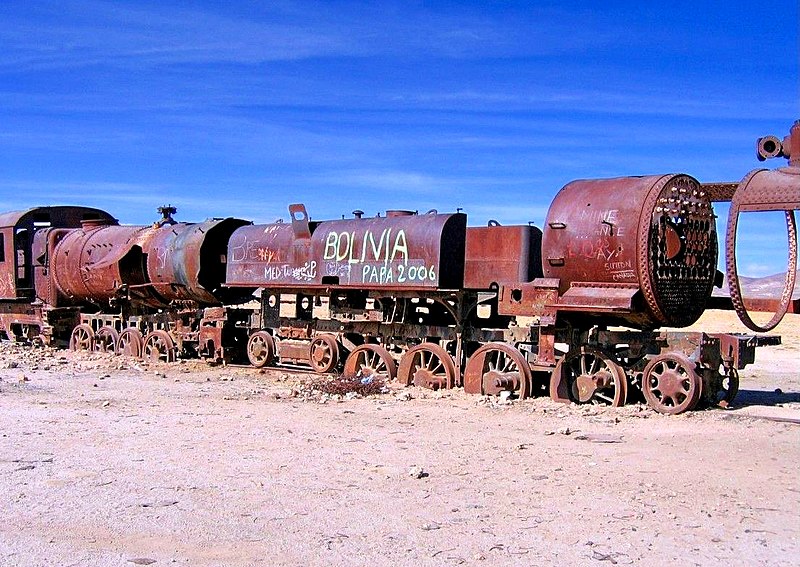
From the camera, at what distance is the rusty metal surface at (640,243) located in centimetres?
1098

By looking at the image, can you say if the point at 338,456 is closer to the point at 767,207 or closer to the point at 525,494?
the point at 525,494

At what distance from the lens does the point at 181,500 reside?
22.2 feet

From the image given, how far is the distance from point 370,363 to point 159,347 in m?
6.22

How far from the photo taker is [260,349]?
1644cm

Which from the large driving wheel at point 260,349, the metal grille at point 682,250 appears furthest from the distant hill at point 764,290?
the large driving wheel at point 260,349

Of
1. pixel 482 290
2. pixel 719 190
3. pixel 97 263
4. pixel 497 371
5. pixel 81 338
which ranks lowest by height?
pixel 81 338

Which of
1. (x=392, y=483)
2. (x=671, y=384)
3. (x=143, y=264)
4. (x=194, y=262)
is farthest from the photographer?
(x=143, y=264)

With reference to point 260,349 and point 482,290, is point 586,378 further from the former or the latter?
point 260,349

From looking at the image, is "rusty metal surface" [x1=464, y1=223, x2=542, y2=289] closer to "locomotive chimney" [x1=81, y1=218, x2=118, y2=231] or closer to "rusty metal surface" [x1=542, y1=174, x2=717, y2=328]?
"rusty metal surface" [x1=542, y1=174, x2=717, y2=328]

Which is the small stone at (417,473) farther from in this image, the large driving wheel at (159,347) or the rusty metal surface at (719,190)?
the large driving wheel at (159,347)

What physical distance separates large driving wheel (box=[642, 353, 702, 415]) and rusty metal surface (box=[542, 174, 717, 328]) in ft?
2.15

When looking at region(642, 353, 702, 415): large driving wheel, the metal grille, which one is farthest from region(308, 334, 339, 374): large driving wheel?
the metal grille

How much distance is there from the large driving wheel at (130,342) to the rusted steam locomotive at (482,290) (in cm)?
4

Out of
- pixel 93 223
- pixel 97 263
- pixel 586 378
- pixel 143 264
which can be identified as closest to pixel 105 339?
pixel 97 263
